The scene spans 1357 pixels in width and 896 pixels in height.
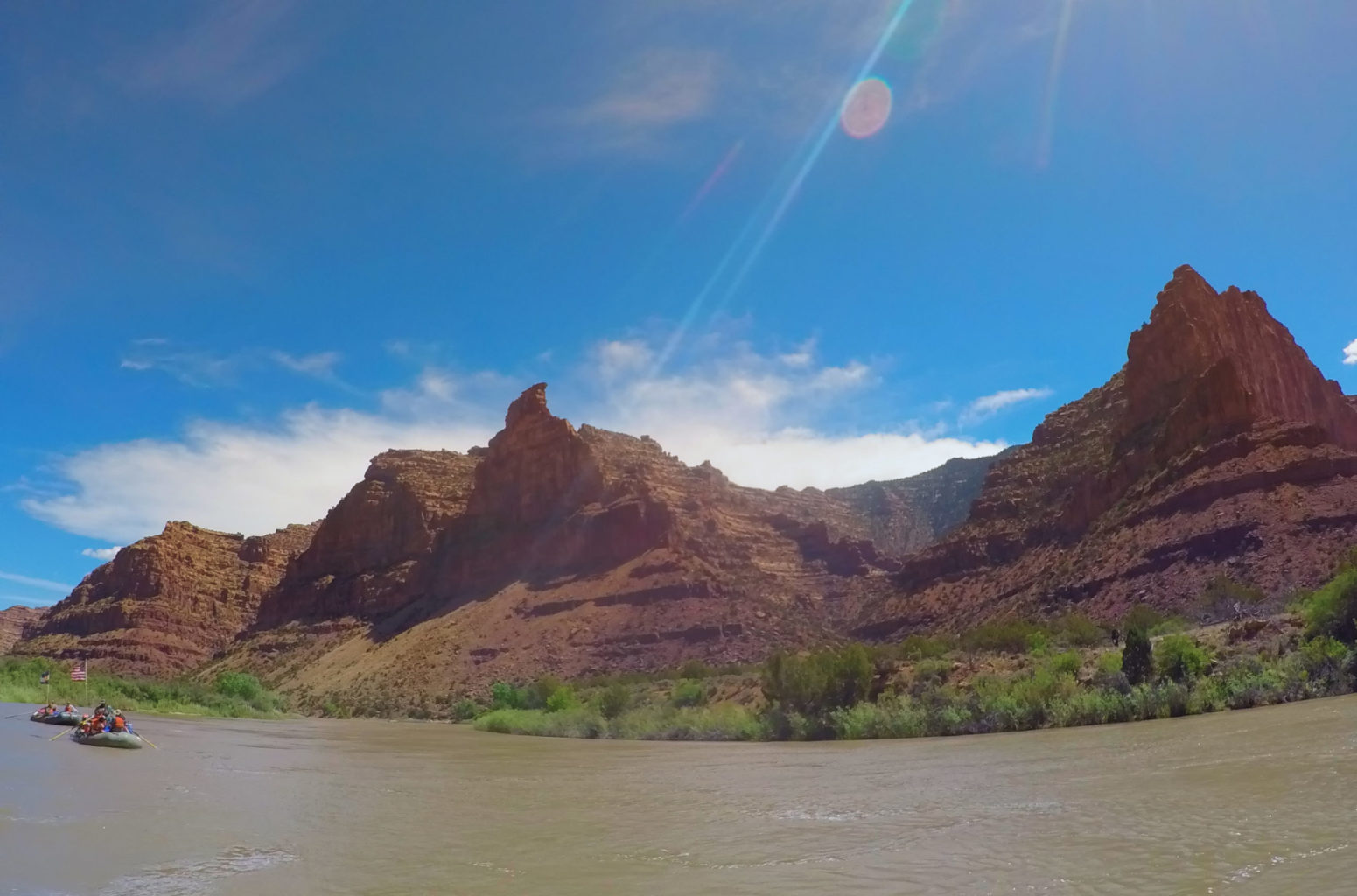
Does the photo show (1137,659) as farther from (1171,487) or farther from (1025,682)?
(1171,487)

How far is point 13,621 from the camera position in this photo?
183625 millimetres

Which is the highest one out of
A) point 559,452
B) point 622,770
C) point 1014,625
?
point 559,452

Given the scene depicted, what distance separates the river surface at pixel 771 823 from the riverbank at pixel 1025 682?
6.84 ft


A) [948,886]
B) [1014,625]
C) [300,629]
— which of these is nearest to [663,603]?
[1014,625]

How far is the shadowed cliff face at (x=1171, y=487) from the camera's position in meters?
50.9

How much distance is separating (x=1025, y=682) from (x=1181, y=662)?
4489mm

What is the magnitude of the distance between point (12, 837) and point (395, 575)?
109246mm

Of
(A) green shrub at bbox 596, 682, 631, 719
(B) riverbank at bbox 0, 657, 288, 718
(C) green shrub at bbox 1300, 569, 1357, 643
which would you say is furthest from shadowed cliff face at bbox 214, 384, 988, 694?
(C) green shrub at bbox 1300, 569, 1357, 643

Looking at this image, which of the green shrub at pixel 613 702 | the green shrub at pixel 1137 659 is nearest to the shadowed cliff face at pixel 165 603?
the green shrub at pixel 613 702

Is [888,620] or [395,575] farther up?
[395,575]

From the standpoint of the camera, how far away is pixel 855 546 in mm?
122375

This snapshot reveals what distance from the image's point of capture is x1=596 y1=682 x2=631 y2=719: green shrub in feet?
153

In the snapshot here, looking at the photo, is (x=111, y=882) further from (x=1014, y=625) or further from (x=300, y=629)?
(x=300, y=629)

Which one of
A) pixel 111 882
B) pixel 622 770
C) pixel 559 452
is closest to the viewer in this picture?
pixel 111 882
